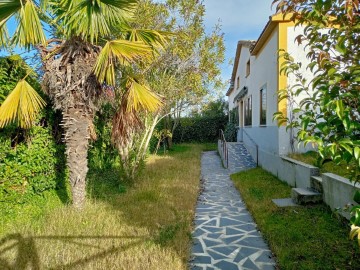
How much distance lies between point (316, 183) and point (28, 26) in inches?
289

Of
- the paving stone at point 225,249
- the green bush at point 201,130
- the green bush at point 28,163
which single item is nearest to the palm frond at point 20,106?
the green bush at point 28,163

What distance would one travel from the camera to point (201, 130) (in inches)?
1064

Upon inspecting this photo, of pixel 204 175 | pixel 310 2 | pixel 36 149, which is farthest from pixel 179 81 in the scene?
pixel 310 2

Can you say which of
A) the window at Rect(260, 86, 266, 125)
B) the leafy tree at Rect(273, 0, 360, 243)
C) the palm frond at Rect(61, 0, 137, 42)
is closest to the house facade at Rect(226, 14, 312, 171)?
the window at Rect(260, 86, 266, 125)

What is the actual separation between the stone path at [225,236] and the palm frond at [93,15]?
14.9 feet

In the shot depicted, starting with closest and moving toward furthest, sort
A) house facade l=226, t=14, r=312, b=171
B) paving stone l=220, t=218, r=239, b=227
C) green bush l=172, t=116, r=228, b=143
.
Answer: paving stone l=220, t=218, r=239, b=227 < house facade l=226, t=14, r=312, b=171 < green bush l=172, t=116, r=228, b=143

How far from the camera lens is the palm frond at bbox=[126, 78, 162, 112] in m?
6.05

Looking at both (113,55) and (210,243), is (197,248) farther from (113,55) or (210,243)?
(113,55)

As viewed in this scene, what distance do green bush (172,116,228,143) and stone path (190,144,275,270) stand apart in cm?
1754

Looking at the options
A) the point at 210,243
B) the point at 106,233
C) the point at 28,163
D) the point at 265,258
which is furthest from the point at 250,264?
the point at 28,163

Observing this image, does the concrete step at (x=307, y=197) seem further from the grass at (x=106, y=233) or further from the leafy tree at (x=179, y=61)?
the leafy tree at (x=179, y=61)

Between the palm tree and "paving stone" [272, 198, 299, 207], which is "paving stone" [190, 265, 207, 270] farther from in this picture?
the palm tree

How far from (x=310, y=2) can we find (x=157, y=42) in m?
4.86

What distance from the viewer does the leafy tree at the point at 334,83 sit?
176 centimetres
